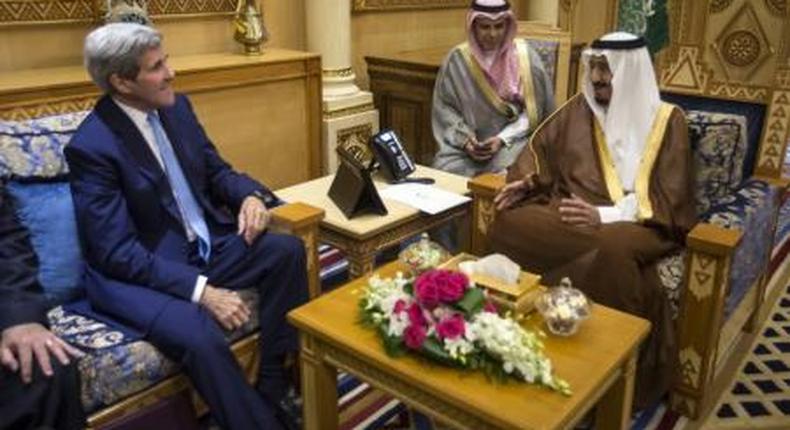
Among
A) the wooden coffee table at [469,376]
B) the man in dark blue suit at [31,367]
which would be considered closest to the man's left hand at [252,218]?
the wooden coffee table at [469,376]

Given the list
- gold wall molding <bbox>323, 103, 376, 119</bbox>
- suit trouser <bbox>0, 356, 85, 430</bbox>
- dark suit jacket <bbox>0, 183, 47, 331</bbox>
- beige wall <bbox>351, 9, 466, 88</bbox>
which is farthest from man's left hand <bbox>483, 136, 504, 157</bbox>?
suit trouser <bbox>0, 356, 85, 430</bbox>

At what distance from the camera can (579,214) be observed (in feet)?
8.02

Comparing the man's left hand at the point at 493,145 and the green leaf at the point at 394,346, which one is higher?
the man's left hand at the point at 493,145

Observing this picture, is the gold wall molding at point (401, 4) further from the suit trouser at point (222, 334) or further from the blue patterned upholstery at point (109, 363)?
the blue patterned upholstery at point (109, 363)

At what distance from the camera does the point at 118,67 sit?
204 centimetres

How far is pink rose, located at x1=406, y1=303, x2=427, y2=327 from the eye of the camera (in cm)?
169

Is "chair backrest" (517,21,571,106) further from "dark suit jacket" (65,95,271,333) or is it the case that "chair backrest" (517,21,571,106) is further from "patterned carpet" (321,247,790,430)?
"dark suit jacket" (65,95,271,333)

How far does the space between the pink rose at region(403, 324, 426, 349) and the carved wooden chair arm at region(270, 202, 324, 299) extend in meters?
0.75

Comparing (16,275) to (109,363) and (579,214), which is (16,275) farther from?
(579,214)

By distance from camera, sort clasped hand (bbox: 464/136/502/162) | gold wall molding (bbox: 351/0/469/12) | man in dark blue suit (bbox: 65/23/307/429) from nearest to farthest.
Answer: man in dark blue suit (bbox: 65/23/307/429) < clasped hand (bbox: 464/136/502/162) < gold wall molding (bbox: 351/0/469/12)

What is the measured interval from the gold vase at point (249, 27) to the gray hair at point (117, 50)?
1.53 metres

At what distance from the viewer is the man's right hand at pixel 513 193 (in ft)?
8.79

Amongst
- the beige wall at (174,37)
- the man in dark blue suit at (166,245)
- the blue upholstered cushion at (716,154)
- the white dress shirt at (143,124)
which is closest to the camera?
the man in dark blue suit at (166,245)

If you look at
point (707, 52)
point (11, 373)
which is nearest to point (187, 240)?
point (11, 373)
